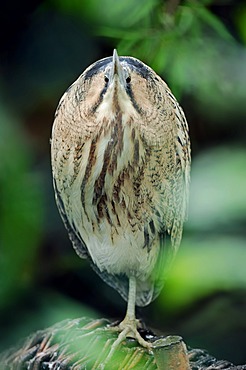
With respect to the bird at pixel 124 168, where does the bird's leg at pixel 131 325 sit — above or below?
below

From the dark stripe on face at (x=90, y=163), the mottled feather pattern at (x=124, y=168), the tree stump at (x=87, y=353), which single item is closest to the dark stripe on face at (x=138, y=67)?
the mottled feather pattern at (x=124, y=168)

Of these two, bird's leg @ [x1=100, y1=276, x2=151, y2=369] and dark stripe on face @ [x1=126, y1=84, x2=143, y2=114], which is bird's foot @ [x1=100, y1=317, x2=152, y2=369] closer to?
bird's leg @ [x1=100, y1=276, x2=151, y2=369]

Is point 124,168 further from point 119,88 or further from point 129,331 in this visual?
point 129,331

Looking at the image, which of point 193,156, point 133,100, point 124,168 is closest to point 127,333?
point 124,168

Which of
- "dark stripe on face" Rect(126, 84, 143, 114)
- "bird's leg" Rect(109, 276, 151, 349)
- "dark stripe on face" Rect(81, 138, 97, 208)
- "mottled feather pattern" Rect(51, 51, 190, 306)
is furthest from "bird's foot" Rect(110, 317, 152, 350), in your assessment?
"dark stripe on face" Rect(126, 84, 143, 114)

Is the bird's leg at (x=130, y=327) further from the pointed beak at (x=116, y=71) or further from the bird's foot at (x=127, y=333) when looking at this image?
the pointed beak at (x=116, y=71)

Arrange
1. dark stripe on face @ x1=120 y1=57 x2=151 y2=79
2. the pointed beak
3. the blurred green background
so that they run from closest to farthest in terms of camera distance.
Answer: the pointed beak < dark stripe on face @ x1=120 y1=57 x2=151 y2=79 < the blurred green background
